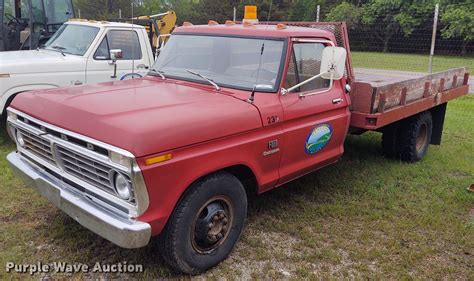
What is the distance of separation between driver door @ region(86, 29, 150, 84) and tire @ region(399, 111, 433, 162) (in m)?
4.03

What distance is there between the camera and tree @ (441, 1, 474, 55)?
2598 cm

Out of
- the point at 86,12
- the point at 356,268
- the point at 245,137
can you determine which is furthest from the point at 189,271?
the point at 86,12

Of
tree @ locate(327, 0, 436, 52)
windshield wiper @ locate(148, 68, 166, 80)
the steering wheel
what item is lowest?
windshield wiper @ locate(148, 68, 166, 80)

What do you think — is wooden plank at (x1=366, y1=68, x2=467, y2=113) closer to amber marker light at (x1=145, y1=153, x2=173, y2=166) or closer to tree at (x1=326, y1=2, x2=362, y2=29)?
amber marker light at (x1=145, y1=153, x2=173, y2=166)

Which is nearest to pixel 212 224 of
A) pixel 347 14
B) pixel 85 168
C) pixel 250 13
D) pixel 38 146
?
pixel 85 168

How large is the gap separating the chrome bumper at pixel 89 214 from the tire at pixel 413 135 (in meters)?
4.49

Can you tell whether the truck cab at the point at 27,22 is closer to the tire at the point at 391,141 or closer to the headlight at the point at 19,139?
the headlight at the point at 19,139

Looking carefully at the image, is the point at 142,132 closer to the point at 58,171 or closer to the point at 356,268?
the point at 58,171

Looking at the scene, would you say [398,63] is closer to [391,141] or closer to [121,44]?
Answer: [391,141]

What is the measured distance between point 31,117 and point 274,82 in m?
2.10

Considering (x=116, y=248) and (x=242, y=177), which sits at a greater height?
(x=242, y=177)

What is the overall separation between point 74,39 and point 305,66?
4708 millimetres

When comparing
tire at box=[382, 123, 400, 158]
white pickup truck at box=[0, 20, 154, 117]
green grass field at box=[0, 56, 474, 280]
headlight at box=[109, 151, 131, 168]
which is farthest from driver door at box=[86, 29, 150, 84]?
headlight at box=[109, 151, 131, 168]

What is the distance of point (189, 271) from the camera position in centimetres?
335
